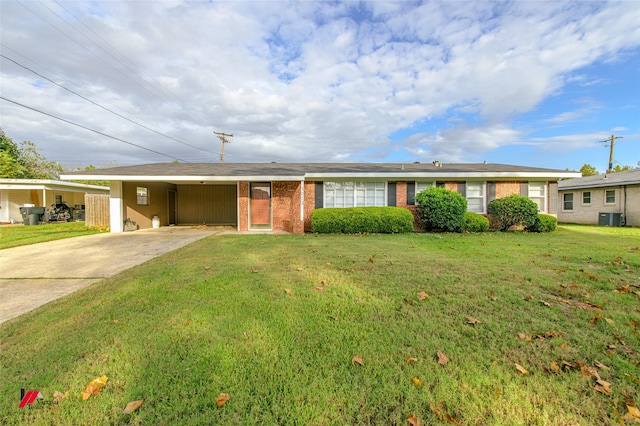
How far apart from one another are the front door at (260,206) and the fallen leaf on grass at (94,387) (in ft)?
36.5

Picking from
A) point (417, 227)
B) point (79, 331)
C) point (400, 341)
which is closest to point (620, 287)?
point (400, 341)

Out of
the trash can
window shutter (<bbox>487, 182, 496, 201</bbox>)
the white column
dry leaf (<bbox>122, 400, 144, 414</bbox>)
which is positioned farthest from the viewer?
the trash can

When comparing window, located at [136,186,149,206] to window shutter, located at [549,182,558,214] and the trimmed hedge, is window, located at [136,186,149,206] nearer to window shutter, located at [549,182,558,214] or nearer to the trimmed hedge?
the trimmed hedge

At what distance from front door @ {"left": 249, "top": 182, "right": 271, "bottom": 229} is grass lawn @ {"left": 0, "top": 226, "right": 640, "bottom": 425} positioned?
8.35m

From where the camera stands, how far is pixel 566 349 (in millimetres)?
2633

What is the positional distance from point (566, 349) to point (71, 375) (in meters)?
4.40

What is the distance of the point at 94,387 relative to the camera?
2141 mm

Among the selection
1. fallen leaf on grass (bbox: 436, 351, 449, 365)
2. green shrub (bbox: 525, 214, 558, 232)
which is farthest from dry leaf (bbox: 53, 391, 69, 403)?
green shrub (bbox: 525, 214, 558, 232)

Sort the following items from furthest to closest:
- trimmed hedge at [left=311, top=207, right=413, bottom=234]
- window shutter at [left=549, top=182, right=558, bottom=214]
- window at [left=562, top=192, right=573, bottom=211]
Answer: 1. window at [left=562, top=192, right=573, bottom=211]
2. window shutter at [left=549, top=182, right=558, bottom=214]
3. trimmed hedge at [left=311, top=207, right=413, bottom=234]

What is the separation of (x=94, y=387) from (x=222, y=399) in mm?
1038

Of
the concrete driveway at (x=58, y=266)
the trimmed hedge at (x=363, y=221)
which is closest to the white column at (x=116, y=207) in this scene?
the concrete driveway at (x=58, y=266)

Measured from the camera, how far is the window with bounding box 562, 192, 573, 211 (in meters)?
19.7

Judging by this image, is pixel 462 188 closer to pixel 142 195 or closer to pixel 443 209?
pixel 443 209

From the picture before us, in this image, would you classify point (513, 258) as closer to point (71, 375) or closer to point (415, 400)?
point (415, 400)
